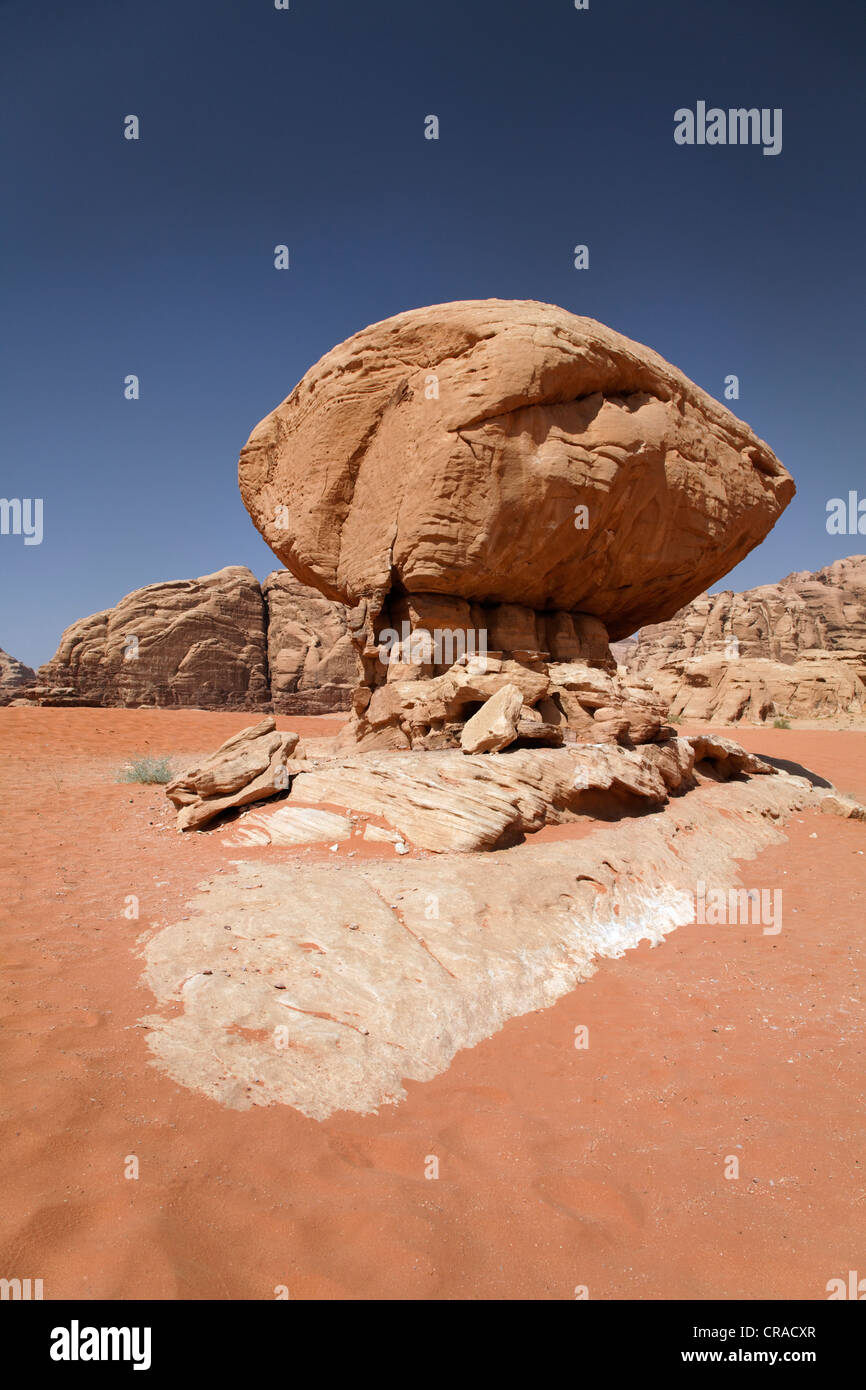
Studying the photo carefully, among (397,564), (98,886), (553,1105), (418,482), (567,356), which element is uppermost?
(567,356)

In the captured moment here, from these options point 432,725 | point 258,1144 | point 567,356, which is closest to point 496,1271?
point 258,1144

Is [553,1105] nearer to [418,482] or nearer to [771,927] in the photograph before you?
[771,927]

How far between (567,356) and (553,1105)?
325 inches

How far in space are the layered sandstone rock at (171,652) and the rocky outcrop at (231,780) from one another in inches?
801

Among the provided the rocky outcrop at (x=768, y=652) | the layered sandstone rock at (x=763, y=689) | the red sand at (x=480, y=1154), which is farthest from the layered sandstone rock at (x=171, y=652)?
the red sand at (x=480, y=1154)

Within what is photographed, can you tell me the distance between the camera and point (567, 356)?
8.31m

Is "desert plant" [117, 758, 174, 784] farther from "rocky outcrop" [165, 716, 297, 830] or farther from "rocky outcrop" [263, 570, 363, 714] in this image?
"rocky outcrop" [263, 570, 363, 714]

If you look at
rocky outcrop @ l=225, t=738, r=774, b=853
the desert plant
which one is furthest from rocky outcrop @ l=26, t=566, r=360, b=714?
rocky outcrop @ l=225, t=738, r=774, b=853

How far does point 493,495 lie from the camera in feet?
27.9

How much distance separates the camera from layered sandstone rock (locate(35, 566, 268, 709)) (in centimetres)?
2575

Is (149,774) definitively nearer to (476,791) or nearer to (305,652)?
(476,791)

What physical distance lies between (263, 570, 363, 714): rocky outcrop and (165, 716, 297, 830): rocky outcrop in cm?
2163

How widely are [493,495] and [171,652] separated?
71.7ft
